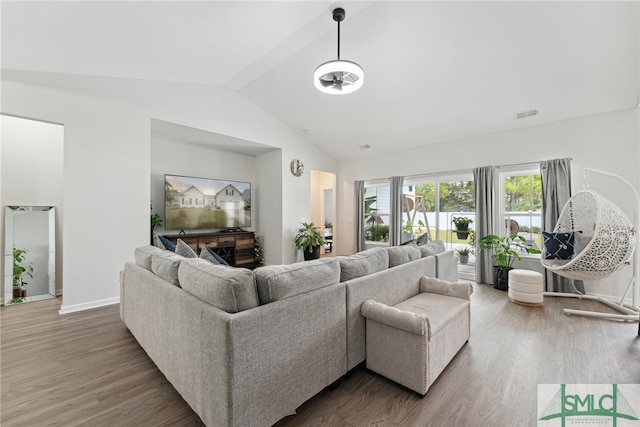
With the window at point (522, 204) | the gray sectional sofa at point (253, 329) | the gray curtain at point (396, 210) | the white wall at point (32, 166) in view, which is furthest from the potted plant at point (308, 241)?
the white wall at point (32, 166)

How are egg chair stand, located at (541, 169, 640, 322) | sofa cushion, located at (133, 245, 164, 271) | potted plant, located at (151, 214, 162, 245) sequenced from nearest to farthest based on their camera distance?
sofa cushion, located at (133, 245, 164, 271) → egg chair stand, located at (541, 169, 640, 322) → potted plant, located at (151, 214, 162, 245)

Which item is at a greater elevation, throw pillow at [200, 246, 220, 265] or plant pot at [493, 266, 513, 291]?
throw pillow at [200, 246, 220, 265]

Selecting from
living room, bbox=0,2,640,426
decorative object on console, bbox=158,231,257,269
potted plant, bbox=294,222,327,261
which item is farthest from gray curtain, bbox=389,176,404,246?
decorative object on console, bbox=158,231,257,269

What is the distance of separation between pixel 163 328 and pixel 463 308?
2.33 m

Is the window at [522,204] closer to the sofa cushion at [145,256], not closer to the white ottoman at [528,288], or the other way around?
the white ottoman at [528,288]

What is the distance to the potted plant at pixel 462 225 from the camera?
5.11 metres

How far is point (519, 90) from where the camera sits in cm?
365

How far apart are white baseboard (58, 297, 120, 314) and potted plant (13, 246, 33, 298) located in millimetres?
867

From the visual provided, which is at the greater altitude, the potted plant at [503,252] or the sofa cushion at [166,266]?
the sofa cushion at [166,266]

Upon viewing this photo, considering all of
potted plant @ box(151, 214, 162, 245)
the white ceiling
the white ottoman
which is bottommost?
the white ottoman

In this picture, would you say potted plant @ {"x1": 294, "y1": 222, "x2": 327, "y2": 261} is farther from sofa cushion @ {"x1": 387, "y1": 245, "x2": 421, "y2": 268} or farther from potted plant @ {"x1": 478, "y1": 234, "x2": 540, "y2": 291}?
Answer: sofa cushion @ {"x1": 387, "y1": 245, "x2": 421, "y2": 268}

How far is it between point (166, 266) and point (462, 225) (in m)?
5.03

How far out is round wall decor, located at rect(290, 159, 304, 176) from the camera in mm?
5902

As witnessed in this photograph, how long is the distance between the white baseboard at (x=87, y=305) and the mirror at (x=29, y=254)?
82 cm
